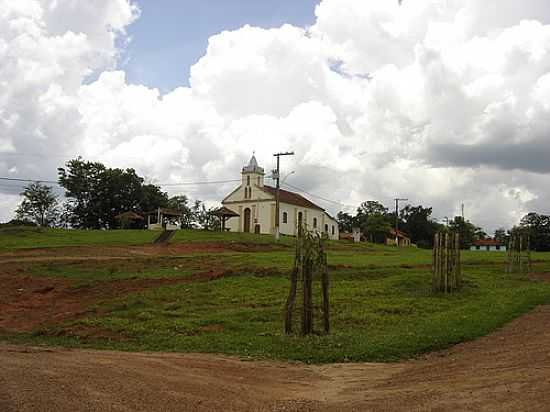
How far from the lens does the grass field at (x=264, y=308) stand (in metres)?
15.1

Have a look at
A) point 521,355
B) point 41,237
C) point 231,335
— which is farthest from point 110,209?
point 521,355

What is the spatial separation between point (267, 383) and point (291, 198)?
73.2 m

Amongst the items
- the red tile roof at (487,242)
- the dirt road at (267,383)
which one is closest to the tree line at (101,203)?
the red tile roof at (487,242)

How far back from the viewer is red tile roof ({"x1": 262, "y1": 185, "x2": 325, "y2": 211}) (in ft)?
264

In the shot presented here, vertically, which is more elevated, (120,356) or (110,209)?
(110,209)

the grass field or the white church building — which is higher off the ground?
the white church building

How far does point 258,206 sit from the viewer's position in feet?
262

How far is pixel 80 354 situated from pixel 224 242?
39735mm

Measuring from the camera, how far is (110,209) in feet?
299

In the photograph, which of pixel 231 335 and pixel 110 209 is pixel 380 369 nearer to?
pixel 231 335

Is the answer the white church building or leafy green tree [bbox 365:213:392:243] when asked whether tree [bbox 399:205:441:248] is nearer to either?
leafy green tree [bbox 365:213:392:243]

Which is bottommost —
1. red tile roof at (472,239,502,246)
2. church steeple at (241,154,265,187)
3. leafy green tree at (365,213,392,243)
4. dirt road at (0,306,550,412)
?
dirt road at (0,306,550,412)

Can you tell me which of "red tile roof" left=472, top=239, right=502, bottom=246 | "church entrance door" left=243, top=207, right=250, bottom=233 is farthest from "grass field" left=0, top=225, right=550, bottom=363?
"red tile roof" left=472, top=239, right=502, bottom=246

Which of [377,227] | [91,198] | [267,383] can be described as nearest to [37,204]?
[91,198]
